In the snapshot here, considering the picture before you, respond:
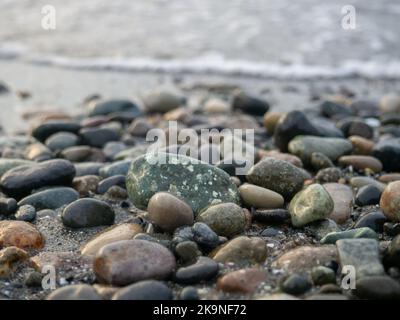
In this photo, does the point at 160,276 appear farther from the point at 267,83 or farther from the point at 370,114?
the point at 267,83

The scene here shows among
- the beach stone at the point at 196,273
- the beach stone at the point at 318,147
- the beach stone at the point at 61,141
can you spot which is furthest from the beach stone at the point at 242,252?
the beach stone at the point at 61,141

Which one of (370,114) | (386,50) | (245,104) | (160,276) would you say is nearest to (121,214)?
(160,276)

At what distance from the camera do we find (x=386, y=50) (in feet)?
23.1

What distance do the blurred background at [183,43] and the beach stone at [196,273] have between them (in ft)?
11.4

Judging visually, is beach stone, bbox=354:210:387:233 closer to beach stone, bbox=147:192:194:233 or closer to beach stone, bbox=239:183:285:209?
beach stone, bbox=239:183:285:209

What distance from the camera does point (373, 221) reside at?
273cm

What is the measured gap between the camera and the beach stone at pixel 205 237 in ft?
8.14

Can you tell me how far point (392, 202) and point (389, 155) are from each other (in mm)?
952

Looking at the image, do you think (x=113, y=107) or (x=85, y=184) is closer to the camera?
(x=85, y=184)

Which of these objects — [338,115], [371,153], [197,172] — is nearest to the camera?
[197,172]

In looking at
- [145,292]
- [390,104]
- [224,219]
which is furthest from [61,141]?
[390,104]

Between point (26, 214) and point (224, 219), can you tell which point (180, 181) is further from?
point (26, 214)

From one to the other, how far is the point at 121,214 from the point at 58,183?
1.63 ft

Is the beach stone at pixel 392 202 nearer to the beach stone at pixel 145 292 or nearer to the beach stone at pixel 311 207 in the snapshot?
the beach stone at pixel 311 207
